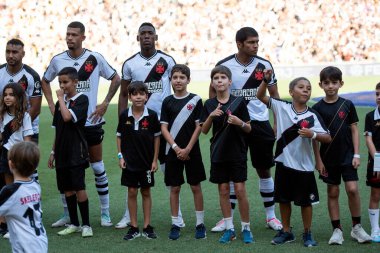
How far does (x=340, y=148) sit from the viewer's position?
23.4ft

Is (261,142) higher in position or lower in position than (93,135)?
lower

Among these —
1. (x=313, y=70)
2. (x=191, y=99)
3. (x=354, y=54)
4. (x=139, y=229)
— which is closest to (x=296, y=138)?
(x=191, y=99)

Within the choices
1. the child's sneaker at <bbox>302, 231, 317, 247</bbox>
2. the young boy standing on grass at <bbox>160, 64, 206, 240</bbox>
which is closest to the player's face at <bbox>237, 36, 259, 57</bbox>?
the young boy standing on grass at <bbox>160, 64, 206, 240</bbox>

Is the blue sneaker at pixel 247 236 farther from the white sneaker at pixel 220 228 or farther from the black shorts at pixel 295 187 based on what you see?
the white sneaker at pixel 220 228

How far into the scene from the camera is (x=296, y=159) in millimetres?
7062

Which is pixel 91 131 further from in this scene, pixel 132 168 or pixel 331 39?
pixel 331 39

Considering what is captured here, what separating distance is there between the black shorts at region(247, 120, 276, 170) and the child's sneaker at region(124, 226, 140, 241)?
51.5 inches

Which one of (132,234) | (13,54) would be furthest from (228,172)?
(13,54)

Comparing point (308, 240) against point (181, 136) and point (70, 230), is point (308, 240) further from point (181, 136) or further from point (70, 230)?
point (70, 230)

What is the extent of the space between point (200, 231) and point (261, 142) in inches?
40.7

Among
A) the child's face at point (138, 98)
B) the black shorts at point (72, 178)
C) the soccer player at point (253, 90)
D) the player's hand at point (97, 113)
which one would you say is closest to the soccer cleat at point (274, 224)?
the soccer player at point (253, 90)

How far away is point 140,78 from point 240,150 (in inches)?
56.3

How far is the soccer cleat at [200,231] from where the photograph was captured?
739cm

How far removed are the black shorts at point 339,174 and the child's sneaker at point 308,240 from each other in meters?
0.50
